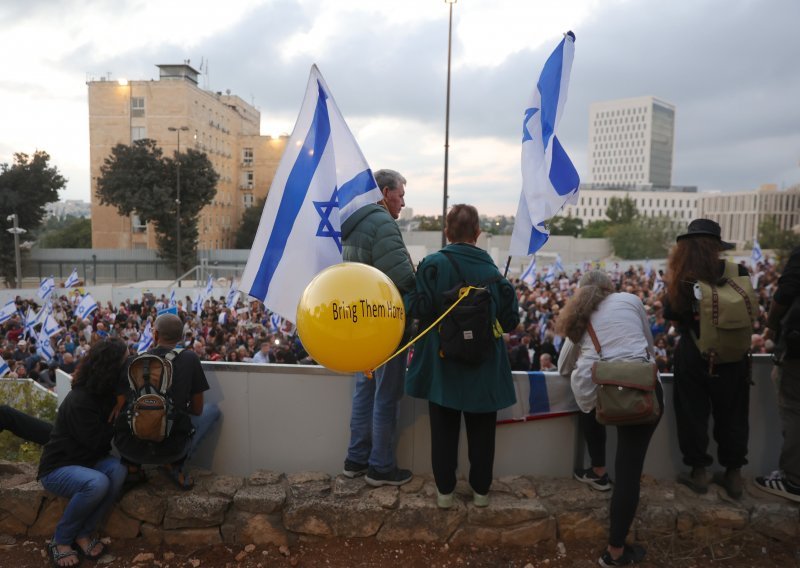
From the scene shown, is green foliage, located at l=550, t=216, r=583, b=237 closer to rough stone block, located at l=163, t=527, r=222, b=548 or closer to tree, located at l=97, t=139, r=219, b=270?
tree, located at l=97, t=139, r=219, b=270

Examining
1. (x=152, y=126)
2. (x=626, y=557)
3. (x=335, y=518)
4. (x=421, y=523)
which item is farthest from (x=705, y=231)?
(x=152, y=126)

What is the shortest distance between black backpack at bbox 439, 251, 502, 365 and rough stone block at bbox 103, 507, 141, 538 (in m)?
1.95

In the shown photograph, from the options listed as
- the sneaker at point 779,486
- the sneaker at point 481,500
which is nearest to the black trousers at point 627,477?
the sneaker at point 481,500

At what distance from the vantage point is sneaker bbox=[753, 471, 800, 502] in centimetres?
325

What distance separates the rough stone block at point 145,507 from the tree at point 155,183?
42.0 m

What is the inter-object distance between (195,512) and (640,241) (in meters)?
71.9

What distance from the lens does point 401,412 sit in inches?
139

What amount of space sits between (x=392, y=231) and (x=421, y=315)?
0.48 meters

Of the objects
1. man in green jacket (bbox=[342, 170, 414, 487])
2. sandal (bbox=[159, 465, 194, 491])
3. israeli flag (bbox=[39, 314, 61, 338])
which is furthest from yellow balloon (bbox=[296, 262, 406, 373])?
israeli flag (bbox=[39, 314, 61, 338])

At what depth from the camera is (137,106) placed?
51.1m

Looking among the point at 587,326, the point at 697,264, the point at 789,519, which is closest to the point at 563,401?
the point at 587,326

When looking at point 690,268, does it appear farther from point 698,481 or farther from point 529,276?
point 529,276

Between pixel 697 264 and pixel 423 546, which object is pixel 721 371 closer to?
pixel 697 264

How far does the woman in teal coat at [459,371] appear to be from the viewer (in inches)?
118
